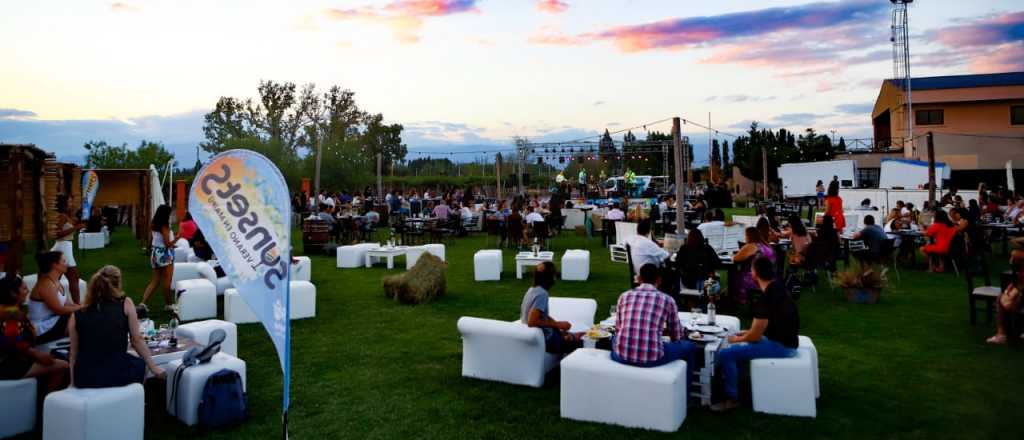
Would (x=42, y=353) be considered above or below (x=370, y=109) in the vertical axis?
below

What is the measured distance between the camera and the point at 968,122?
3662 cm

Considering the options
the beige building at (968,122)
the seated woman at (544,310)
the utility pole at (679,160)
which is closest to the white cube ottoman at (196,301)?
the seated woman at (544,310)

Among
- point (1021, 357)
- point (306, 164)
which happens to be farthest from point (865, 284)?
point (306, 164)

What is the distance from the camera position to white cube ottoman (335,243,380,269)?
13258 mm

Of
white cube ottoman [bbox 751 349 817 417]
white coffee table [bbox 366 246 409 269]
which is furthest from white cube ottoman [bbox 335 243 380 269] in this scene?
white cube ottoman [bbox 751 349 817 417]

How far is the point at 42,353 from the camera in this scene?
4.64m

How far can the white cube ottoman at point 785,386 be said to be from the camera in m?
4.61

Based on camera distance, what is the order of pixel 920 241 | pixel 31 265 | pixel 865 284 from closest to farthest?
pixel 865 284, pixel 31 265, pixel 920 241

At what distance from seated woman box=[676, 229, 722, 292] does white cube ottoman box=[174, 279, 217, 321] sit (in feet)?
20.0

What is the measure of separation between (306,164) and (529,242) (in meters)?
27.6

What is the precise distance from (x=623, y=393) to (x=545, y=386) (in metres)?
1.08

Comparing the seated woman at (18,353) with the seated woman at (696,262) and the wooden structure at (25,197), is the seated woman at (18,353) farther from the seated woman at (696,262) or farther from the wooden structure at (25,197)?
the seated woman at (696,262)

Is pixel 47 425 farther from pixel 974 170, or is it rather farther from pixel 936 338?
pixel 974 170

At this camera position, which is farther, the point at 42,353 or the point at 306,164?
the point at 306,164
